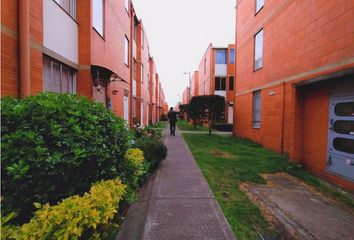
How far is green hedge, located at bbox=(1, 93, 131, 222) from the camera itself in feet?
6.86

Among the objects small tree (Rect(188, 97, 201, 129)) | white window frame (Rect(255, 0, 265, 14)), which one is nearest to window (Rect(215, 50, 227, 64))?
small tree (Rect(188, 97, 201, 129))

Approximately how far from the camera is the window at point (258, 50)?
35.1 ft

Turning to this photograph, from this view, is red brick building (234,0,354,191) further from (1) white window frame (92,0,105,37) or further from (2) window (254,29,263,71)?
(1) white window frame (92,0,105,37)

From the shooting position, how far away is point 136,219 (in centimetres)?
320

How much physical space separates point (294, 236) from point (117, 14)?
1135cm

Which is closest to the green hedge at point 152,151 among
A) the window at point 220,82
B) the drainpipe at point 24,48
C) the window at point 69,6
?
the drainpipe at point 24,48

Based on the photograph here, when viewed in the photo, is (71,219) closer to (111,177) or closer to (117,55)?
(111,177)

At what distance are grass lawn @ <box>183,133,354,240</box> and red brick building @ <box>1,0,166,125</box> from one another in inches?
120

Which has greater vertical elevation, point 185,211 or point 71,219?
point 71,219

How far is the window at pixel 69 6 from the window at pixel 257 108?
9.43m

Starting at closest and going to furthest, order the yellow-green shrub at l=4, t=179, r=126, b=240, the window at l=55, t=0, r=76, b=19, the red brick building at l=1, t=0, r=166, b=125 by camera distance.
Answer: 1. the yellow-green shrub at l=4, t=179, r=126, b=240
2. the red brick building at l=1, t=0, r=166, b=125
3. the window at l=55, t=0, r=76, b=19

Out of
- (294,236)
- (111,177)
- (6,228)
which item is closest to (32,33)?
(111,177)

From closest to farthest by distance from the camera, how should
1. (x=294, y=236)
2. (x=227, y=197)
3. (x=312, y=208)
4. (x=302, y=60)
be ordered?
(x=294, y=236) < (x=312, y=208) < (x=227, y=197) < (x=302, y=60)

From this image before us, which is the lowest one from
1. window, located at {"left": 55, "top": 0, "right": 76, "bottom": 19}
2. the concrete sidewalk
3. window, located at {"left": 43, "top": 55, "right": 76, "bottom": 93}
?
the concrete sidewalk
